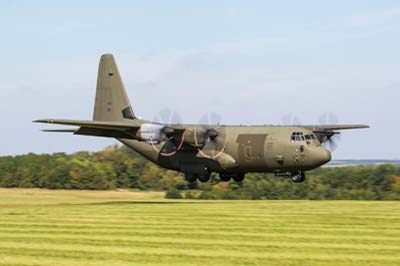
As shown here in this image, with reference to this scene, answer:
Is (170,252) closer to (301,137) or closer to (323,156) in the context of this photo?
(323,156)

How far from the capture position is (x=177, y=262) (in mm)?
25000

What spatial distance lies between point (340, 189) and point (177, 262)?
58.9 m

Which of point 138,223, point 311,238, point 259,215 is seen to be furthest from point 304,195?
point 311,238

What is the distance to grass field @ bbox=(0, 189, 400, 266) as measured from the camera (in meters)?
25.7

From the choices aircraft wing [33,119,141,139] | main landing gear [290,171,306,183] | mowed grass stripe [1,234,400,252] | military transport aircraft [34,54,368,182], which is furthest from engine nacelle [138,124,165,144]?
mowed grass stripe [1,234,400,252]

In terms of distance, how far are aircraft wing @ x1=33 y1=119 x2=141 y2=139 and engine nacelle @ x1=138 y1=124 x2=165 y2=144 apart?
1.53ft

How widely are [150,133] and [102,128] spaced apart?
3541mm

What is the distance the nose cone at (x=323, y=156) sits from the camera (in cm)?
5235

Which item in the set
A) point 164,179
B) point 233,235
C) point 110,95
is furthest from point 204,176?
point 164,179

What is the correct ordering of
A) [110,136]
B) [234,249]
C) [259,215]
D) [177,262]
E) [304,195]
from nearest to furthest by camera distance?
1. [177,262]
2. [234,249]
3. [259,215]
4. [110,136]
5. [304,195]

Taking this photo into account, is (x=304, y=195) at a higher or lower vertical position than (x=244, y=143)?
lower

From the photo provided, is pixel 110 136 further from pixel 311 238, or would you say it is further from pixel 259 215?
pixel 311 238

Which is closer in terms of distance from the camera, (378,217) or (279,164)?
(378,217)

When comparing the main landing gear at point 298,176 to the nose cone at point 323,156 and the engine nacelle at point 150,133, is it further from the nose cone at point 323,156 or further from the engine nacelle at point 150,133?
the engine nacelle at point 150,133
